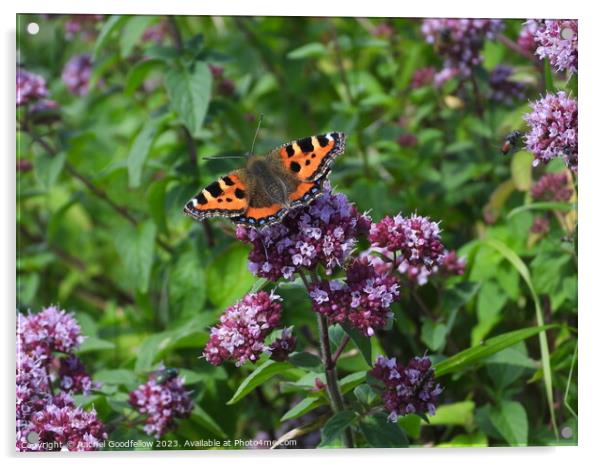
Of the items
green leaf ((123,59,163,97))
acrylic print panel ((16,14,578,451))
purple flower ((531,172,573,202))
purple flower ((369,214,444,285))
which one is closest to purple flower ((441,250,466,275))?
acrylic print panel ((16,14,578,451))

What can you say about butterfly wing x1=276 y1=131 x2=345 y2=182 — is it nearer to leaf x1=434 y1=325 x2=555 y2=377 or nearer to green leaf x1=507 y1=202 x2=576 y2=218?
leaf x1=434 y1=325 x2=555 y2=377

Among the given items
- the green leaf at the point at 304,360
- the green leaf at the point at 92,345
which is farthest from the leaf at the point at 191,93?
the green leaf at the point at 304,360

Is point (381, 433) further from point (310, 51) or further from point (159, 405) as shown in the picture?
point (310, 51)

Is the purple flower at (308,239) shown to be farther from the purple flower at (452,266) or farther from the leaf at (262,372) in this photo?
the purple flower at (452,266)

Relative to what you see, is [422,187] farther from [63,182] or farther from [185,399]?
[63,182]

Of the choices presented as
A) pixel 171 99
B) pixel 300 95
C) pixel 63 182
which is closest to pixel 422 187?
pixel 300 95

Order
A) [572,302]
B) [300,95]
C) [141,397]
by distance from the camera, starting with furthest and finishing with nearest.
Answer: [300,95], [572,302], [141,397]
